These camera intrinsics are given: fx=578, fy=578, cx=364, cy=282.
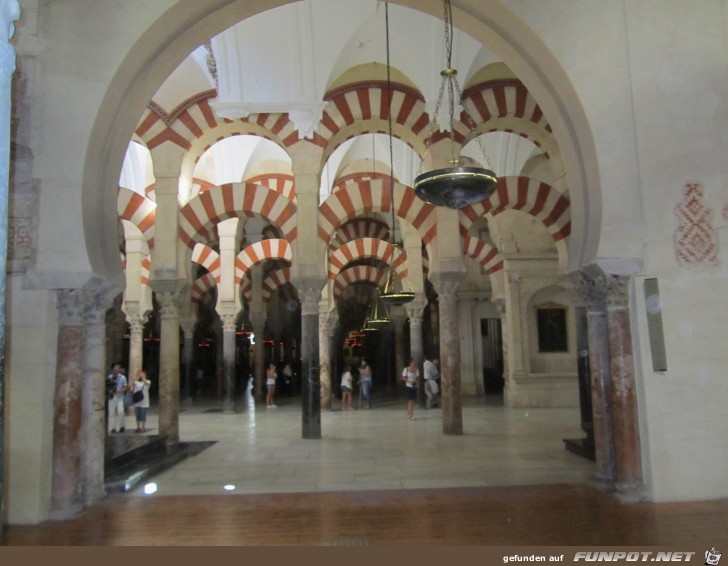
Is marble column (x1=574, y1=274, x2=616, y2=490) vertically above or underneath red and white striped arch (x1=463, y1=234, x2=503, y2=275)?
underneath

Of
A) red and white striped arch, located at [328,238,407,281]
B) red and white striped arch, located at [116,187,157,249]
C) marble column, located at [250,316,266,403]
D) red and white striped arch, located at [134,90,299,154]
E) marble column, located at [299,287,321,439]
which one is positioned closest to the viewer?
marble column, located at [299,287,321,439]

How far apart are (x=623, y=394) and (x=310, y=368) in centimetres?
412

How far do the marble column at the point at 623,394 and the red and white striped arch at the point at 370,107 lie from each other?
417cm

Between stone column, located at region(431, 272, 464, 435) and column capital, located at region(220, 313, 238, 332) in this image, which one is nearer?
stone column, located at region(431, 272, 464, 435)

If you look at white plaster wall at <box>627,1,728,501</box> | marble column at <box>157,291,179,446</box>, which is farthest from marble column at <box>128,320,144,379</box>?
white plaster wall at <box>627,1,728,501</box>

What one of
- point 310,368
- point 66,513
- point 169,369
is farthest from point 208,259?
point 66,513

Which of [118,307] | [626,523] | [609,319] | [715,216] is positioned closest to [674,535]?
[626,523]

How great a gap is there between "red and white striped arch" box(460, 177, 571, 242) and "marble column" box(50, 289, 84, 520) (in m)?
5.14

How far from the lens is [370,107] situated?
7.42 m

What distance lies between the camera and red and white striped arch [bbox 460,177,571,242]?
7504 millimetres

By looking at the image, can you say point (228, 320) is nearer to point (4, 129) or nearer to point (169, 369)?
point (169, 369)

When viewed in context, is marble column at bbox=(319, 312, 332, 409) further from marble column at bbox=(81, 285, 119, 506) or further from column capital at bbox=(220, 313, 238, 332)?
marble column at bbox=(81, 285, 119, 506)

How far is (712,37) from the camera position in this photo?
4.07 metres

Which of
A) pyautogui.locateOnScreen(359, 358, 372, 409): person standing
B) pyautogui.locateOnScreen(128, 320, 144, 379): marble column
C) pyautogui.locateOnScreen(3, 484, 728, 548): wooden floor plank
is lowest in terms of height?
pyautogui.locateOnScreen(3, 484, 728, 548): wooden floor plank
